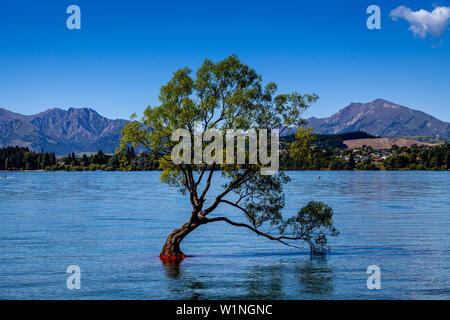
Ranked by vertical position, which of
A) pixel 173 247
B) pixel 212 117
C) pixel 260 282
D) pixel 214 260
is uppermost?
pixel 212 117

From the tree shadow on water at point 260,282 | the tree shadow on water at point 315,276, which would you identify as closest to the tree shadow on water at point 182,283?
the tree shadow on water at point 260,282

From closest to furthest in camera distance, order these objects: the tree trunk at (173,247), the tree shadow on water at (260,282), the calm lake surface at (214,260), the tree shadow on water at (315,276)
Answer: the tree shadow on water at (260,282), the calm lake surface at (214,260), the tree shadow on water at (315,276), the tree trunk at (173,247)

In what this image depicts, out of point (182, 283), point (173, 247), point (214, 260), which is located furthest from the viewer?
point (214, 260)

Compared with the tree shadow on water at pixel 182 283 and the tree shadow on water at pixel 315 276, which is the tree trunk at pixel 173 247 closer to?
the tree shadow on water at pixel 182 283

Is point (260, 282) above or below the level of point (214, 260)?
above

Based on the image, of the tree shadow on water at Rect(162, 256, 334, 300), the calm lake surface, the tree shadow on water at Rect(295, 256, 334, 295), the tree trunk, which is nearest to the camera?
the tree shadow on water at Rect(162, 256, 334, 300)

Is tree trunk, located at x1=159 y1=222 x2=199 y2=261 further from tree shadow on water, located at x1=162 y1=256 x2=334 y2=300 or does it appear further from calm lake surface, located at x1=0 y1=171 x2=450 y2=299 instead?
calm lake surface, located at x1=0 y1=171 x2=450 y2=299

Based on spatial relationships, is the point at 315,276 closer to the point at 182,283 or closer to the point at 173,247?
the point at 182,283

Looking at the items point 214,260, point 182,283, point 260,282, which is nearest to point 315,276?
point 260,282

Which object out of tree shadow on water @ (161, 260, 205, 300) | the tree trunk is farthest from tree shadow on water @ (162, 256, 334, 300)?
the tree trunk

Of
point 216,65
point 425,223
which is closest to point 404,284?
point 216,65

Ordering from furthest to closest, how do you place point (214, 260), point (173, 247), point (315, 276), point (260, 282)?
1. point (214, 260)
2. point (173, 247)
3. point (315, 276)
4. point (260, 282)
